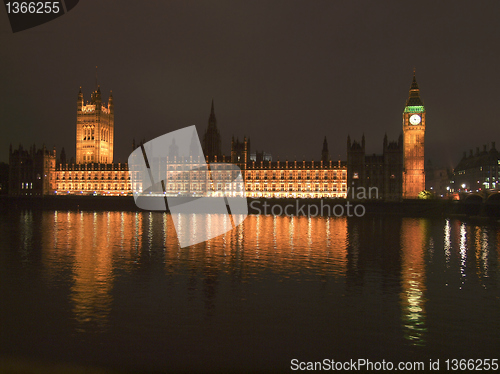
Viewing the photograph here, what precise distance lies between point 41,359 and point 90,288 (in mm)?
7079

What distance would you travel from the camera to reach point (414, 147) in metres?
108

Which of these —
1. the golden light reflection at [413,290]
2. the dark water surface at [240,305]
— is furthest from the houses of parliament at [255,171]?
the dark water surface at [240,305]

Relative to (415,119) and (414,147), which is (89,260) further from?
(415,119)

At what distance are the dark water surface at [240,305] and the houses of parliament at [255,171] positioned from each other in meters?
74.6

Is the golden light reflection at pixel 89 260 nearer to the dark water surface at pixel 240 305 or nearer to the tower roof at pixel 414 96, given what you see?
the dark water surface at pixel 240 305

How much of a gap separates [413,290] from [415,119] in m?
97.0

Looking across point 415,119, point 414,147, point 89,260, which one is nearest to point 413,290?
point 89,260

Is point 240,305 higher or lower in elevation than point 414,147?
lower

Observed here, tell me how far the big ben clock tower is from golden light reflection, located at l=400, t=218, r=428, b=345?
74973 mm

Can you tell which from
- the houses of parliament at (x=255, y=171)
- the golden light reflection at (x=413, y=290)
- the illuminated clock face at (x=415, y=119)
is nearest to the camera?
the golden light reflection at (x=413, y=290)

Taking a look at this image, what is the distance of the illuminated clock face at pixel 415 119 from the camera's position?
10881cm

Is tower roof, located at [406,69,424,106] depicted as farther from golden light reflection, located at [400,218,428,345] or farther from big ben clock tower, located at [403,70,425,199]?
golden light reflection, located at [400,218,428,345]

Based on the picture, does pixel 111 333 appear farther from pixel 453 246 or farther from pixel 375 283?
pixel 453 246

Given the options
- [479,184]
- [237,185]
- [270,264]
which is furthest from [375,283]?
[479,184]
